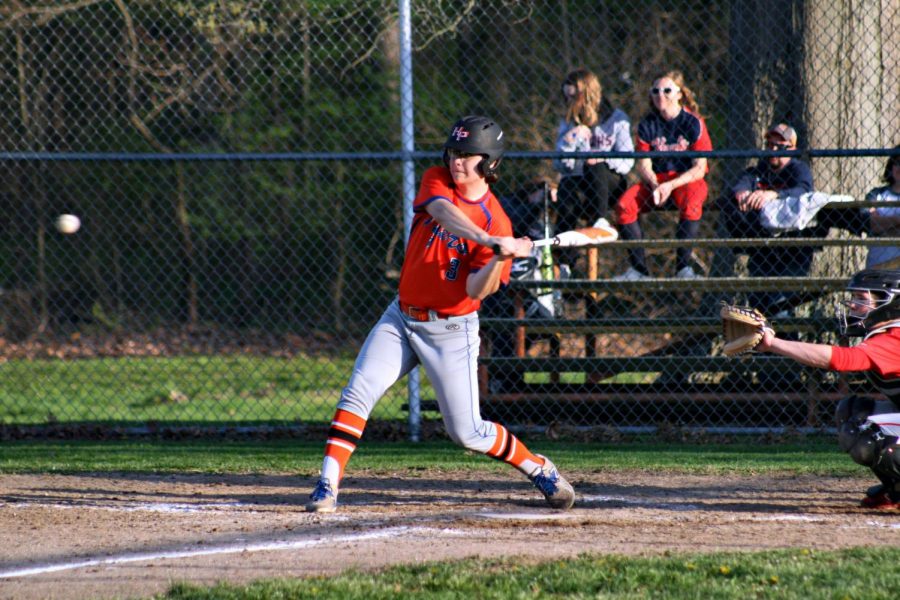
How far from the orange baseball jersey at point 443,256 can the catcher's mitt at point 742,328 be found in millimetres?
996

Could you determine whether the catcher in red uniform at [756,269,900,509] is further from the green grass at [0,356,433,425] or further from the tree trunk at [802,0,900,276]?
the green grass at [0,356,433,425]

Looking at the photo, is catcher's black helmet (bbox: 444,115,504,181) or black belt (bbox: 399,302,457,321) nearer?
catcher's black helmet (bbox: 444,115,504,181)

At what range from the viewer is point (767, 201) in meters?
8.41

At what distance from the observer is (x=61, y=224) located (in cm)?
889

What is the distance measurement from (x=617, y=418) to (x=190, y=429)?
3378 mm

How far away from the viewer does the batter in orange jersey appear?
4.96 meters

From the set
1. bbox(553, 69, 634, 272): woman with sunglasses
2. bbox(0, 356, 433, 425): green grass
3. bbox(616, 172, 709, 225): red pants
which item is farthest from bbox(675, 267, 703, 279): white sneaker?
bbox(0, 356, 433, 425): green grass

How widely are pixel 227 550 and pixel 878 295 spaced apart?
3.00 m

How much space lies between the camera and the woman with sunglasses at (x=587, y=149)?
865cm

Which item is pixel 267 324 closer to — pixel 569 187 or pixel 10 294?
pixel 10 294

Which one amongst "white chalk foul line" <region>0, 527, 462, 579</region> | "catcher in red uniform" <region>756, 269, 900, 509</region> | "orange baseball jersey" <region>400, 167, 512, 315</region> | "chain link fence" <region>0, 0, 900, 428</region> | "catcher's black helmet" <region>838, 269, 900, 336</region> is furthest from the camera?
"chain link fence" <region>0, 0, 900, 428</region>

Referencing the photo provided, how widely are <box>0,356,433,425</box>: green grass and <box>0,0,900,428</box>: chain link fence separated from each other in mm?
63

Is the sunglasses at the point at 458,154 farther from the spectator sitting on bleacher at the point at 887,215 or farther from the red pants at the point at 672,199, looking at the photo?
the spectator sitting on bleacher at the point at 887,215

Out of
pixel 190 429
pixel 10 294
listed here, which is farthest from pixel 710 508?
pixel 10 294
